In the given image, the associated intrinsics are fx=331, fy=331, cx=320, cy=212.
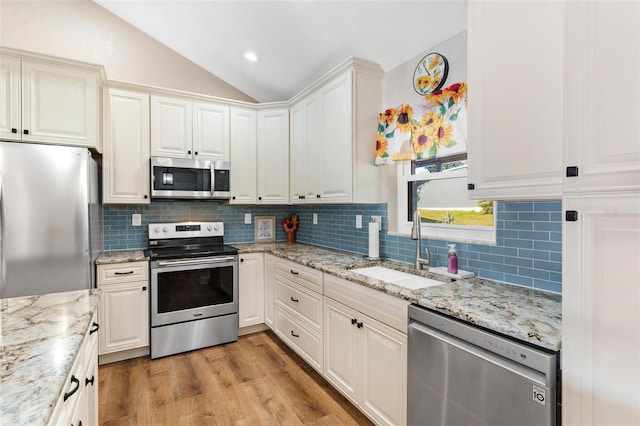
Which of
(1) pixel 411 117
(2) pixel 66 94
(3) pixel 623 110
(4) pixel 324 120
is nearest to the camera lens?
(3) pixel 623 110

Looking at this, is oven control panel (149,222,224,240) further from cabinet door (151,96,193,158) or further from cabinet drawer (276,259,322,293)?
cabinet drawer (276,259,322,293)

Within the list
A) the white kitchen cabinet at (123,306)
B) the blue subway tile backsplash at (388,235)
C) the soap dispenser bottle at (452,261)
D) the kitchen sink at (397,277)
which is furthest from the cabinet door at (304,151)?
the white kitchen cabinet at (123,306)

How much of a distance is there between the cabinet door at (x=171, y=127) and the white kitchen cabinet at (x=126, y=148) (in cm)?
7

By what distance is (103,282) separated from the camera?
2703 millimetres

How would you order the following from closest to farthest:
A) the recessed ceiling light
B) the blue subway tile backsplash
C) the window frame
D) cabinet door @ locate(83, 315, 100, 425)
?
cabinet door @ locate(83, 315, 100, 425) < the blue subway tile backsplash < the window frame < the recessed ceiling light

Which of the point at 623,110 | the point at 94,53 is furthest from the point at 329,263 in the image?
the point at 94,53

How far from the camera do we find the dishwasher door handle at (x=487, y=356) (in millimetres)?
1109

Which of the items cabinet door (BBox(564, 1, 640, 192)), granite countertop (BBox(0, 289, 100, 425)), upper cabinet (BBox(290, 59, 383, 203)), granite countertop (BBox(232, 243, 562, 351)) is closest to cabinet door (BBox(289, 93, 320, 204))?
upper cabinet (BBox(290, 59, 383, 203))

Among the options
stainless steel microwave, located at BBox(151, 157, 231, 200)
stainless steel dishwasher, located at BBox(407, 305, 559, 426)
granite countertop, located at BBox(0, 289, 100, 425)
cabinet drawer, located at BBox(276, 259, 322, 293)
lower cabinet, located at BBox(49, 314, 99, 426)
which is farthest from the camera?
stainless steel microwave, located at BBox(151, 157, 231, 200)

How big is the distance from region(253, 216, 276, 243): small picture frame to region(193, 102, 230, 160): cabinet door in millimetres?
876

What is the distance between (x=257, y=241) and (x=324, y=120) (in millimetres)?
1737

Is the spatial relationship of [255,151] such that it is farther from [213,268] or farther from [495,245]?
[495,245]

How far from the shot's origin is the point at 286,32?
2.76m

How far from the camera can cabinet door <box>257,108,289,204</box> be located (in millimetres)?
3533
